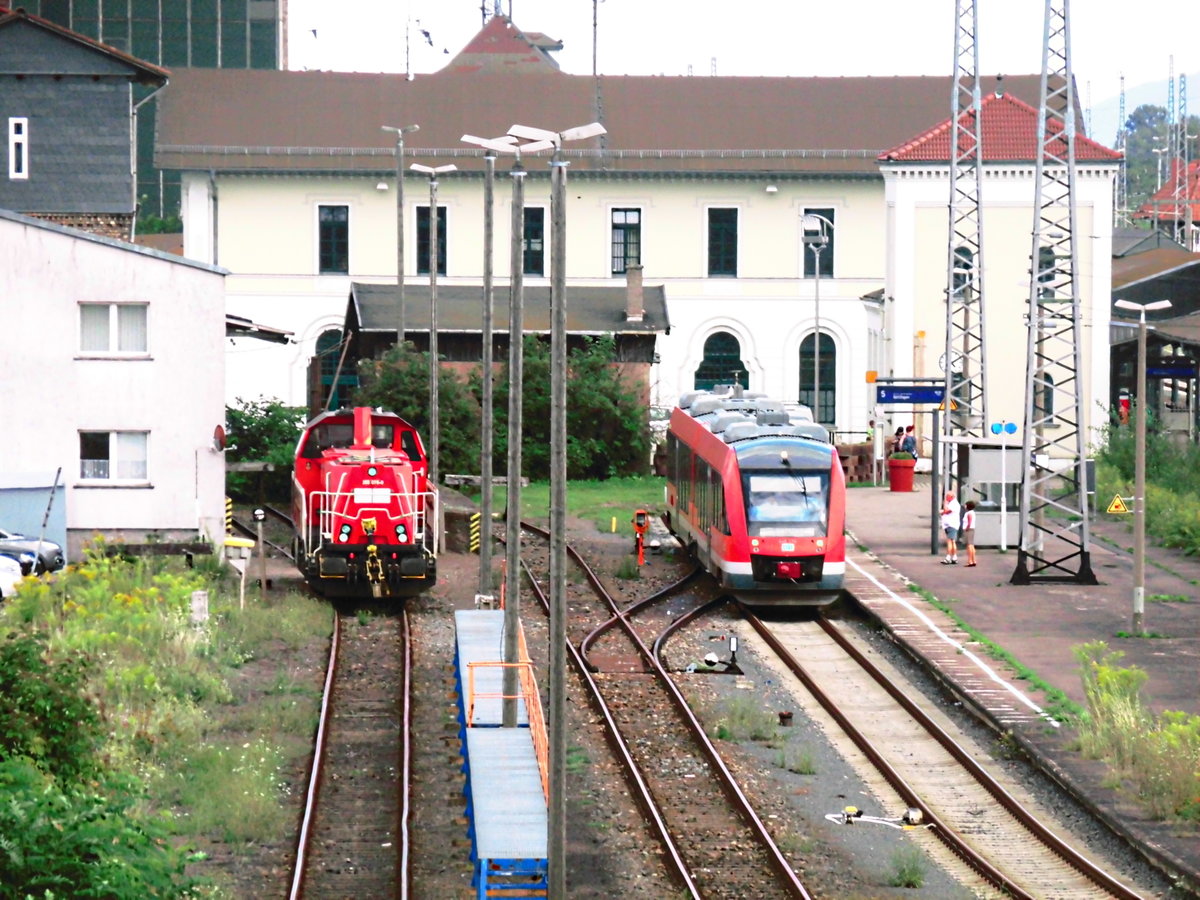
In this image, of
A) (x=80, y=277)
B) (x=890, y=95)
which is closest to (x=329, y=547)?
(x=80, y=277)

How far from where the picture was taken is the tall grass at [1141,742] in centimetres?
1958

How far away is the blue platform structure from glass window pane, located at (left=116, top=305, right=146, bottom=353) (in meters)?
12.0

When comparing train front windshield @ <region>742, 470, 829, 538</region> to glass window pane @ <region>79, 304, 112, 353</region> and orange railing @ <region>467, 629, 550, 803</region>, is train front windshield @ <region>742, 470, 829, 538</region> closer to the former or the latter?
orange railing @ <region>467, 629, 550, 803</region>

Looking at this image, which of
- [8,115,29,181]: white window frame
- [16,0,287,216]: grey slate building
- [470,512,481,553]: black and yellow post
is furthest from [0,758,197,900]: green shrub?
[16,0,287,216]: grey slate building

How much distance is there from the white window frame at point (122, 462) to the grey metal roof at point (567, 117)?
31.6m

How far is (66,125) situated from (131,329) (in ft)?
42.6

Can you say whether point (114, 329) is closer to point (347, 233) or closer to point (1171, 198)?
point (347, 233)

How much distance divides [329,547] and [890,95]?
144 ft

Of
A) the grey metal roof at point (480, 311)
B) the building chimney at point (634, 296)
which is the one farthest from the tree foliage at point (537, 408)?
the building chimney at point (634, 296)

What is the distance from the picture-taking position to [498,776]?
18.3 meters

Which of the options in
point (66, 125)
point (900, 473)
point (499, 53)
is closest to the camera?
point (66, 125)

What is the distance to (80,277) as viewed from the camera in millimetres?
34156

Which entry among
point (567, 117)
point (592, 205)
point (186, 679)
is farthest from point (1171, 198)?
point (186, 679)

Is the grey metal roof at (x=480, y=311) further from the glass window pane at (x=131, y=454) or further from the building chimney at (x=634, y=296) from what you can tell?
the glass window pane at (x=131, y=454)
